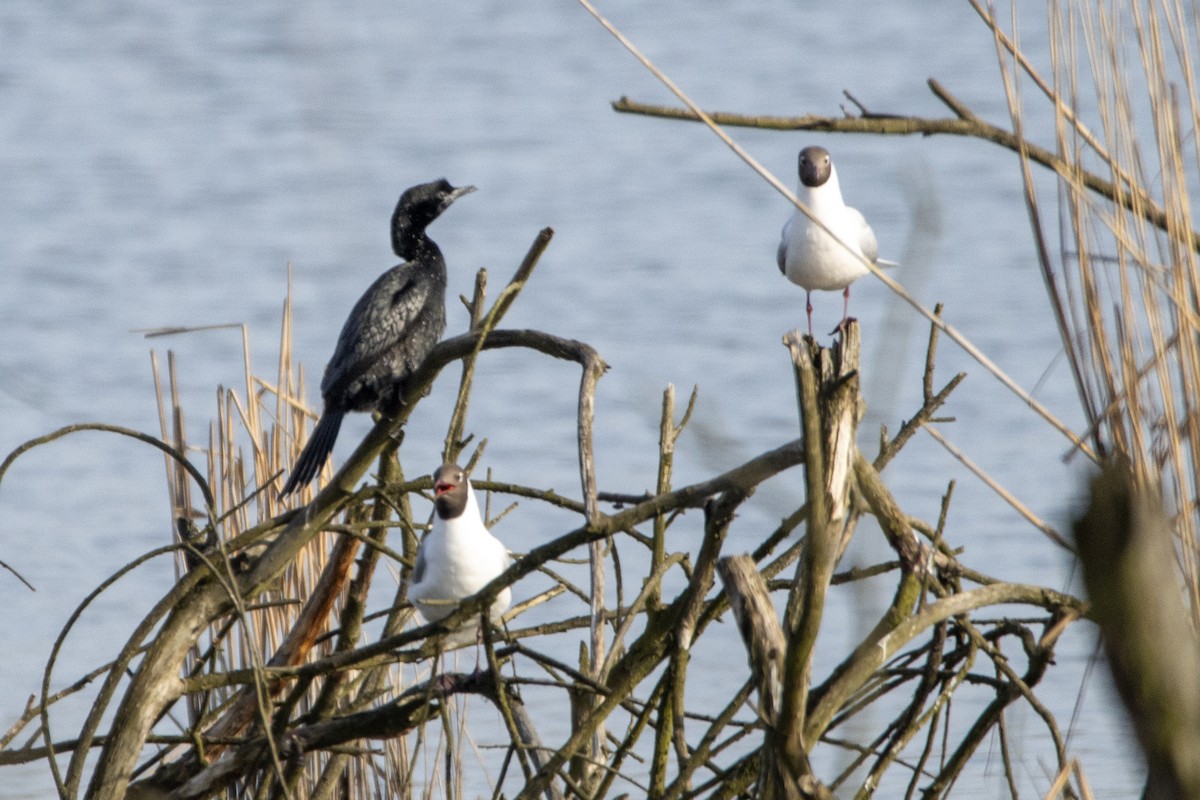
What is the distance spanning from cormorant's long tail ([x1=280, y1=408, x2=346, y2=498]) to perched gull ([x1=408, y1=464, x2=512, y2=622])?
0.87 meters

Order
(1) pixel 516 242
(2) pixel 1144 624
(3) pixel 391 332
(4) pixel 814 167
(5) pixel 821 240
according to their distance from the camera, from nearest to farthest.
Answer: (2) pixel 1144 624 → (5) pixel 821 240 → (4) pixel 814 167 → (3) pixel 391 332 → (1) pixel 516 242

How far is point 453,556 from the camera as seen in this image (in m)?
2.68

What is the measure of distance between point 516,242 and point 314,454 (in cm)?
505

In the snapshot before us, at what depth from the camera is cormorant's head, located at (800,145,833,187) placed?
3615 mm

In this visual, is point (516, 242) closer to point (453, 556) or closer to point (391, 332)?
point (391, 332)

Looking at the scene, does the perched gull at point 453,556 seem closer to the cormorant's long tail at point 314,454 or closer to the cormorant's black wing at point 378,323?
the cormorant's long tail at point 314,454

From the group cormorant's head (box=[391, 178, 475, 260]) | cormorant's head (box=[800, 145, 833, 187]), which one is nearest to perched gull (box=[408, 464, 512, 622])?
cormorant's head (box=[800, 145, 833, 187])

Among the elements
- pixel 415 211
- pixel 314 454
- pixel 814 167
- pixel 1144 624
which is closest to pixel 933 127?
pixel 1144 624

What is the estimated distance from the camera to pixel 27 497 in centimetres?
642

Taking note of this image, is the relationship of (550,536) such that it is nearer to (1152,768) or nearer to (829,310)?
(829,310)

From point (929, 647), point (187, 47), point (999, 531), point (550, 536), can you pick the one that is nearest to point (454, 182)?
point (187, 47)

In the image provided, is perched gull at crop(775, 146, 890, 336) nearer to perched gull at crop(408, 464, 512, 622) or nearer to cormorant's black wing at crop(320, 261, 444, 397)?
perched gull at crop(408, 464, 512, 622)

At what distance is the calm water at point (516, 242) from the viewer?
589cm

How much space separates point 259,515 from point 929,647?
1.90 meters
